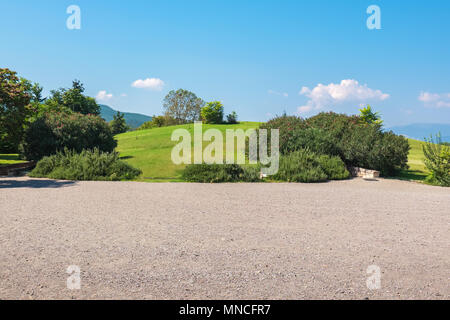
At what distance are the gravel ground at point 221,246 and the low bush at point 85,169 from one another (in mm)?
3618

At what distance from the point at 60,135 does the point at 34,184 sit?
20.8 feet

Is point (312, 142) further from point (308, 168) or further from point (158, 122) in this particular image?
point (158, 122)

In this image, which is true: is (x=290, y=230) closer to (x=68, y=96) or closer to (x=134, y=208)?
(x=134, y=208)

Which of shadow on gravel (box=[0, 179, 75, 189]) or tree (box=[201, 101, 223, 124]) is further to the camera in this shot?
tree (box=[201, 101, 223, 124])

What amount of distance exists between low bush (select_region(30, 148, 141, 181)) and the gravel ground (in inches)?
142

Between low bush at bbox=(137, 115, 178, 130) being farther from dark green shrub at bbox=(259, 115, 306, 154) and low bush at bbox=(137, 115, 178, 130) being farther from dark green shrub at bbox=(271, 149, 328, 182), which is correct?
dark green shrub at bbox=(271, 149, 328, 182)

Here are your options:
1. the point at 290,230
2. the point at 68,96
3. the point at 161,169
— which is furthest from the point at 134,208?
the point at 68,96

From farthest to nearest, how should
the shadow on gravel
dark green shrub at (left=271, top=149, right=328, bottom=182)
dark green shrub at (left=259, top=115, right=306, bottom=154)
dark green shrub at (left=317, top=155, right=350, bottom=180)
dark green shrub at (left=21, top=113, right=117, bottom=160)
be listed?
dark green shrub at (left=21, top=113, right=117, bottom=160)
dark green shrub at (left=259, top=115, right=306, bottom=154)
dark green shrub at (left=317, top=155, right=350, bottom=180)
dark green shrub at (left=271, top=149, right=328, bottom=182)
the shadow on gravel

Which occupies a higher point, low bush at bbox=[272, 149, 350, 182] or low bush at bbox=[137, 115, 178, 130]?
low bush at bbox=[137, 115, 178, 130]

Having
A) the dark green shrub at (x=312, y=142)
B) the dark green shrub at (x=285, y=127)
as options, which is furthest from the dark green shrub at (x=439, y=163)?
the dark green shrub at (x=285, y=127)

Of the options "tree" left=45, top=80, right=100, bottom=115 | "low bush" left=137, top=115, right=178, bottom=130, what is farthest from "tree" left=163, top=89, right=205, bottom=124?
"tree" left=45, top=80, right=100, bottom=115

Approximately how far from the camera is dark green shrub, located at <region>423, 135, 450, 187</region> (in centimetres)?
1431

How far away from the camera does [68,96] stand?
41.3 m
